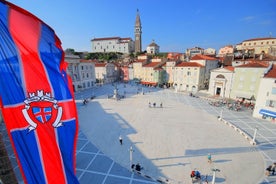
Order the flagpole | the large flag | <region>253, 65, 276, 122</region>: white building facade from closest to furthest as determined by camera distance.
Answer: the large flag, the flagpole, <region>253, 65, 276, 122</region>: white building facade

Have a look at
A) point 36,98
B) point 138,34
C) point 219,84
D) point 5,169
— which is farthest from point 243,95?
point 138,34

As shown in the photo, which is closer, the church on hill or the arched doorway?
the arched doorway

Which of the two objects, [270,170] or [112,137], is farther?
[112,137]

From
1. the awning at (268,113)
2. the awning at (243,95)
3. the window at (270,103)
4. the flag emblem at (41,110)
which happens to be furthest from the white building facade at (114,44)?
the flag emblem at (41,110)

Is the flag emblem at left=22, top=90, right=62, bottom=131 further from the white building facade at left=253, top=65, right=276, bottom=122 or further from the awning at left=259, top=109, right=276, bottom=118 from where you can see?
the awning at left=259, top=109, right=276, bottom=118

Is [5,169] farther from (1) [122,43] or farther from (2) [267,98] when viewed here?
(1) [122,43]

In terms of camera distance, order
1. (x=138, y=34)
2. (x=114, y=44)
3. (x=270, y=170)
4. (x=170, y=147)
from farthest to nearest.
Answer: (x=114, y=44)
(x=138, y=34)
(x=170, y=147)
(x=270, y=170)

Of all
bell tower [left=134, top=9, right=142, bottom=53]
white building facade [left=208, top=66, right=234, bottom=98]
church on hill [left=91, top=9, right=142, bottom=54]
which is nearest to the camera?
white building facade [left=208, top=66, right=234, bottom=98]

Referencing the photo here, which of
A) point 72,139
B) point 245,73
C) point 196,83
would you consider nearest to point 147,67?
point 196,83

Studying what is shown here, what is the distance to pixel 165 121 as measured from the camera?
22688mm

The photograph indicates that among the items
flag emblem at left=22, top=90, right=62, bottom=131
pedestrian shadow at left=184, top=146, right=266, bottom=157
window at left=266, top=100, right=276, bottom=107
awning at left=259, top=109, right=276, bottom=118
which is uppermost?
flag emblem at left=22, top=90, right=62, bottom=131

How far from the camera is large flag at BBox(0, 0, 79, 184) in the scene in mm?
3566

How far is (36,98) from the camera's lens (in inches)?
152

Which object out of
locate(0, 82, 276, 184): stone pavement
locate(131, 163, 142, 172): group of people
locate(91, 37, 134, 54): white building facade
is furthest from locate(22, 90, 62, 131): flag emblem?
locate(91, 37, 134, 54): white building facade
